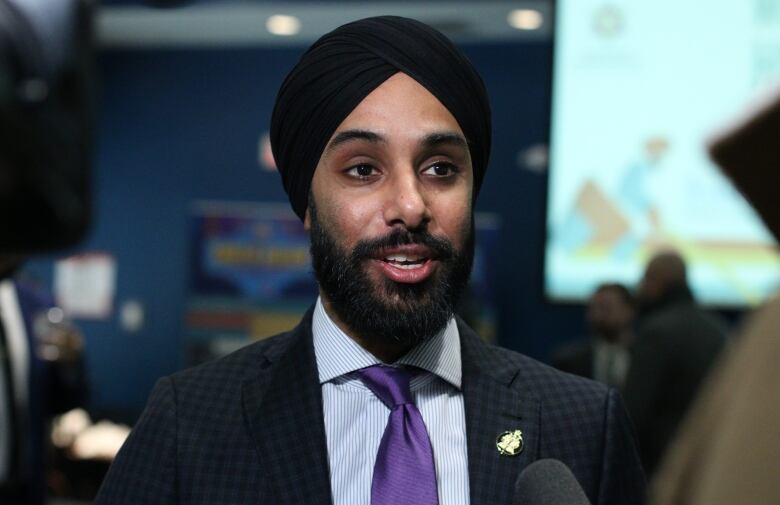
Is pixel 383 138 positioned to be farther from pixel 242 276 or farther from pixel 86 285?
pixel 86 285

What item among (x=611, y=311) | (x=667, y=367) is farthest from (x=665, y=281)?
(x=611, y=311)

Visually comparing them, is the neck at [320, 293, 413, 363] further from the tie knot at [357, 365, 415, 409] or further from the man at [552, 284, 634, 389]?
the man at [552, 284, 634, 389]

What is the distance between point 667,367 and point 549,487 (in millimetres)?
2889

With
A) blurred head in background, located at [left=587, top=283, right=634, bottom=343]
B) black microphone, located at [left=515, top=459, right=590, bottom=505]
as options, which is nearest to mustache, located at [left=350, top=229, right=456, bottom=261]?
black microphone, located at [left=515, top=459, right=590, bottom=505]

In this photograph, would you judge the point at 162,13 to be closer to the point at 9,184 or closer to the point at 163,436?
the point at 163,436

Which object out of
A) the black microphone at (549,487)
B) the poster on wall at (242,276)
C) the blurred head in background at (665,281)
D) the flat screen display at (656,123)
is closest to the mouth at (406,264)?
the black microphone at (549,487)

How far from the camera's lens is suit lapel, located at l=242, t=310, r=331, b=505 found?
1290 mm

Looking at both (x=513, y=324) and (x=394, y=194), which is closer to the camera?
(x=394, y=194)

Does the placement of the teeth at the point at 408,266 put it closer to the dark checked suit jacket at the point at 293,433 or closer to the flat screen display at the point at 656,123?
the dark checked suit jacket at the point at 293,433

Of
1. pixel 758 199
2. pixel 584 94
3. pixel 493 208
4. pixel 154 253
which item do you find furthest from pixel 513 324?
pixel 758 199

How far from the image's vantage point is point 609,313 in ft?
15.8

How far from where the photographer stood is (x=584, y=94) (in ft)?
13.8

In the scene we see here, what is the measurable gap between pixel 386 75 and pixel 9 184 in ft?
2.93

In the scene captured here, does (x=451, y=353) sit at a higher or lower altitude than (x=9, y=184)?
lower
